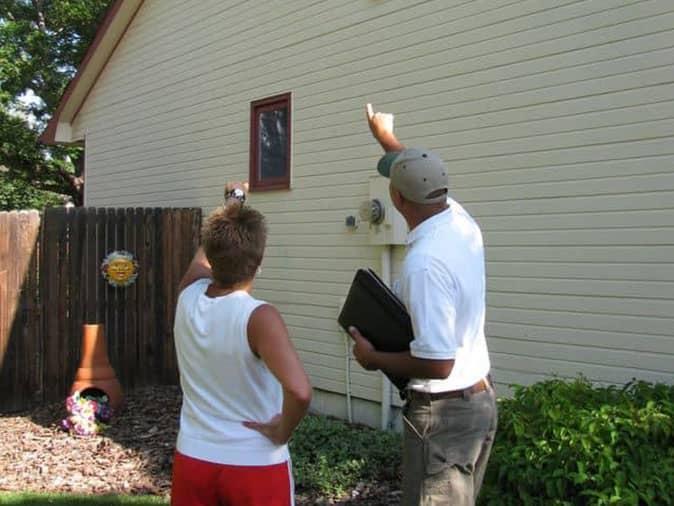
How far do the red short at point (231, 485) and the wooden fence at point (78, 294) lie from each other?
21.3ft

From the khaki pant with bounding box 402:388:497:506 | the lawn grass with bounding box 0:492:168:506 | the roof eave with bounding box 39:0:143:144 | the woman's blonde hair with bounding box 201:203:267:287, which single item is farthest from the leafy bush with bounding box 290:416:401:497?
the roof eave with bounding box 39:0:143:144

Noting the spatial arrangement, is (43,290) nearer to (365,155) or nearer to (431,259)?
(365,155)

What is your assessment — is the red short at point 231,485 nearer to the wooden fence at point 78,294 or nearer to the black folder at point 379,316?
the black folder at point 379,316

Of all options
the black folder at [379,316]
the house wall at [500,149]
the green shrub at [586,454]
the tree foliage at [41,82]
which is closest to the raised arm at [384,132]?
the black folder at [379,316]

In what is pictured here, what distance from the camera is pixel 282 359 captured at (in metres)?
2.29

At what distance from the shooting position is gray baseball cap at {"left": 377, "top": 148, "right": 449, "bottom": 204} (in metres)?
2.69

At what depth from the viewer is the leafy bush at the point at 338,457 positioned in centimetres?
544

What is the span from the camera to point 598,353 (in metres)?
5.23

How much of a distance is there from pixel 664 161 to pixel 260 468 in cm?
357

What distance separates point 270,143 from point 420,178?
19.9 feet

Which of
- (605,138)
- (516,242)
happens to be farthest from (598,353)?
(605,138)

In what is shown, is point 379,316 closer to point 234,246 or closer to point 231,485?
point 234,246

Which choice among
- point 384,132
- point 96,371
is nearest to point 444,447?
point 384,132

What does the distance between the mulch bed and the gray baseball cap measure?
3.08m
